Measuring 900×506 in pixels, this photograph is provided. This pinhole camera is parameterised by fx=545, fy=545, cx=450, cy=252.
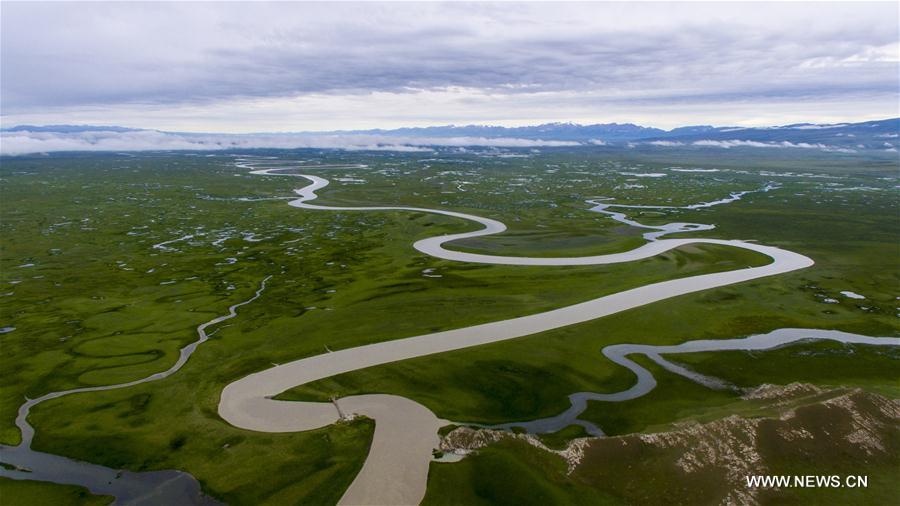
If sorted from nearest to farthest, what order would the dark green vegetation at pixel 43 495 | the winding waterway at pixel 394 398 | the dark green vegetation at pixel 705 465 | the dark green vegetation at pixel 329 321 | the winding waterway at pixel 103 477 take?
1. the dark green vegetation at pixel 705 465
2. the dark green vegetation at pixel 43 495
3. the winding waterway at pixel 103 477
4. the winding waterway at pixel 394 398
5. the dark green vegetation at pixel 329 321

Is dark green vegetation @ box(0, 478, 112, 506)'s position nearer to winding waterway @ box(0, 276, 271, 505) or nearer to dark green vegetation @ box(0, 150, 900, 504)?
winding waterway @ box(0, 276, 271, 505)

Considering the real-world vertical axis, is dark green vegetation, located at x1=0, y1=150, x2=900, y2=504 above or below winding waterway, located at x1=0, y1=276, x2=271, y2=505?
above

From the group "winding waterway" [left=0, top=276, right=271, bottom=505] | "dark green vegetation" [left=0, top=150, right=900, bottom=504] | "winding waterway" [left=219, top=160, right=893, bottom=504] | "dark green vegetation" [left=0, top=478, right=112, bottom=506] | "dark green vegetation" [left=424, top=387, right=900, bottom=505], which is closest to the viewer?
"dark green vegetation" [left=424, top=387, right=900, bottom=505]

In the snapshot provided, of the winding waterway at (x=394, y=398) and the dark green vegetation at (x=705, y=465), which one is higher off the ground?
the dark green vegetation at (x=705, y=465)

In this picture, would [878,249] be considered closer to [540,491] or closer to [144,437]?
[540,491]

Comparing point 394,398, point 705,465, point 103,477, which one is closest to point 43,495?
point 103,477

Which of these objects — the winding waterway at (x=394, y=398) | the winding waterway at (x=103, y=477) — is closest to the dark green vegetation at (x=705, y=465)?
the winding waterway at (x=394, y=398)

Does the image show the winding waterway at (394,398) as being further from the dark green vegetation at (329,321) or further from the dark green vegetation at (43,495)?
the dark green vegetation at (43,495)

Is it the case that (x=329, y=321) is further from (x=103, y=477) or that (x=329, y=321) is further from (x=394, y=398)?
(x=103, y=477)

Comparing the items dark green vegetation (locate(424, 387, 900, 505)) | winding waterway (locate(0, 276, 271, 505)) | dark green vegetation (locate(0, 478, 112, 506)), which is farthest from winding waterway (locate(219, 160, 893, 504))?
dark green vegetation (locate(0, 478, 112, 506))
